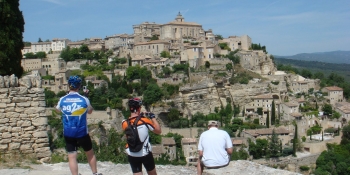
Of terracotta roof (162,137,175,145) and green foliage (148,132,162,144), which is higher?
terracotta roof (162,137,175,145)

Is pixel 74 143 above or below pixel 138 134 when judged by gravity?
below

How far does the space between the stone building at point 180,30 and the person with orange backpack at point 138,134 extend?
223ft

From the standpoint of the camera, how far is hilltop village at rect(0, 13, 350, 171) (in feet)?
141

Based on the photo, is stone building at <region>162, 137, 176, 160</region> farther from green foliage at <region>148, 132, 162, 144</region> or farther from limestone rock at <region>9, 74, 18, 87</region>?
limestone rock at <region>9, 74, 18, 87</region>

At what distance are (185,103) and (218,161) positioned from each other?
44.5 meters

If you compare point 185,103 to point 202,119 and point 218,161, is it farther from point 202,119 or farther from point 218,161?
point 218,161

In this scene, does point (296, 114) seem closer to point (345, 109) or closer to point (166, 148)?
point (345, 109)

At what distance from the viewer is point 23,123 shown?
8.18 meters

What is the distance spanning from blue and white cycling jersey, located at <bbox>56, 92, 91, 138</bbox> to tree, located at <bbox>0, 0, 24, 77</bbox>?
6.03 meters

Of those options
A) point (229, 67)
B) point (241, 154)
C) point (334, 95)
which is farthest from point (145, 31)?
point (241, 154)

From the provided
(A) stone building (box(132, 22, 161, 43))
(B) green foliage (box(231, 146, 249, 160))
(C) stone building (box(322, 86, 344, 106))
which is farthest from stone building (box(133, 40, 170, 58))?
(B) green foliage (box(231, 146, 249, 160))

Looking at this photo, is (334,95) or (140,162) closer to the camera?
(140,162)

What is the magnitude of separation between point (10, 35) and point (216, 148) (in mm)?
7848

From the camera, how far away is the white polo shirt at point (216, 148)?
666 centimetres
